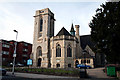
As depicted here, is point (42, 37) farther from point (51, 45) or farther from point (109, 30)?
point (109, 30)

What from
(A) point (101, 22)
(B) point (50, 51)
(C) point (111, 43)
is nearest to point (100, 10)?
(A) point (101, 22)

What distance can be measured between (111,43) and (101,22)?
10.3 feet

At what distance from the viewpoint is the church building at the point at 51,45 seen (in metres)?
35.2

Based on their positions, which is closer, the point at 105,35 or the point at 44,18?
the point at 105,35

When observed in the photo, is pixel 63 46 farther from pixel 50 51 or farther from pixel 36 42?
pixel 36 42

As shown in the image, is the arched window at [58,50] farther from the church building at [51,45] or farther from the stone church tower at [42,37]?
the stone church tower at [42,37]

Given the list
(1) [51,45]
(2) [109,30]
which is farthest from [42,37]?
(2) [109,30]

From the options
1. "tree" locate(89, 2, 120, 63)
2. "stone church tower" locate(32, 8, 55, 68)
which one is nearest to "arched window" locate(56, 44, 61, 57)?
"stone church tower" locate(32, 8, 55, 68)

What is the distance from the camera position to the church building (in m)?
35.2

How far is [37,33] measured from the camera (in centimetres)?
4253

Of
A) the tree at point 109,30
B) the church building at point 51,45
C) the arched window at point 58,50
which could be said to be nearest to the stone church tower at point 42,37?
the church building at point 51,45

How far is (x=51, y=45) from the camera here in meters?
38.1

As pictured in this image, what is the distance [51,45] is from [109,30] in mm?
27269

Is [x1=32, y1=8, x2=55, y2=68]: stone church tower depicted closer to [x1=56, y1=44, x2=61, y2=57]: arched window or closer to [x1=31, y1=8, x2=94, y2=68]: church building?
[x1=31, y1=8, x2=94, y2=68]: church building
